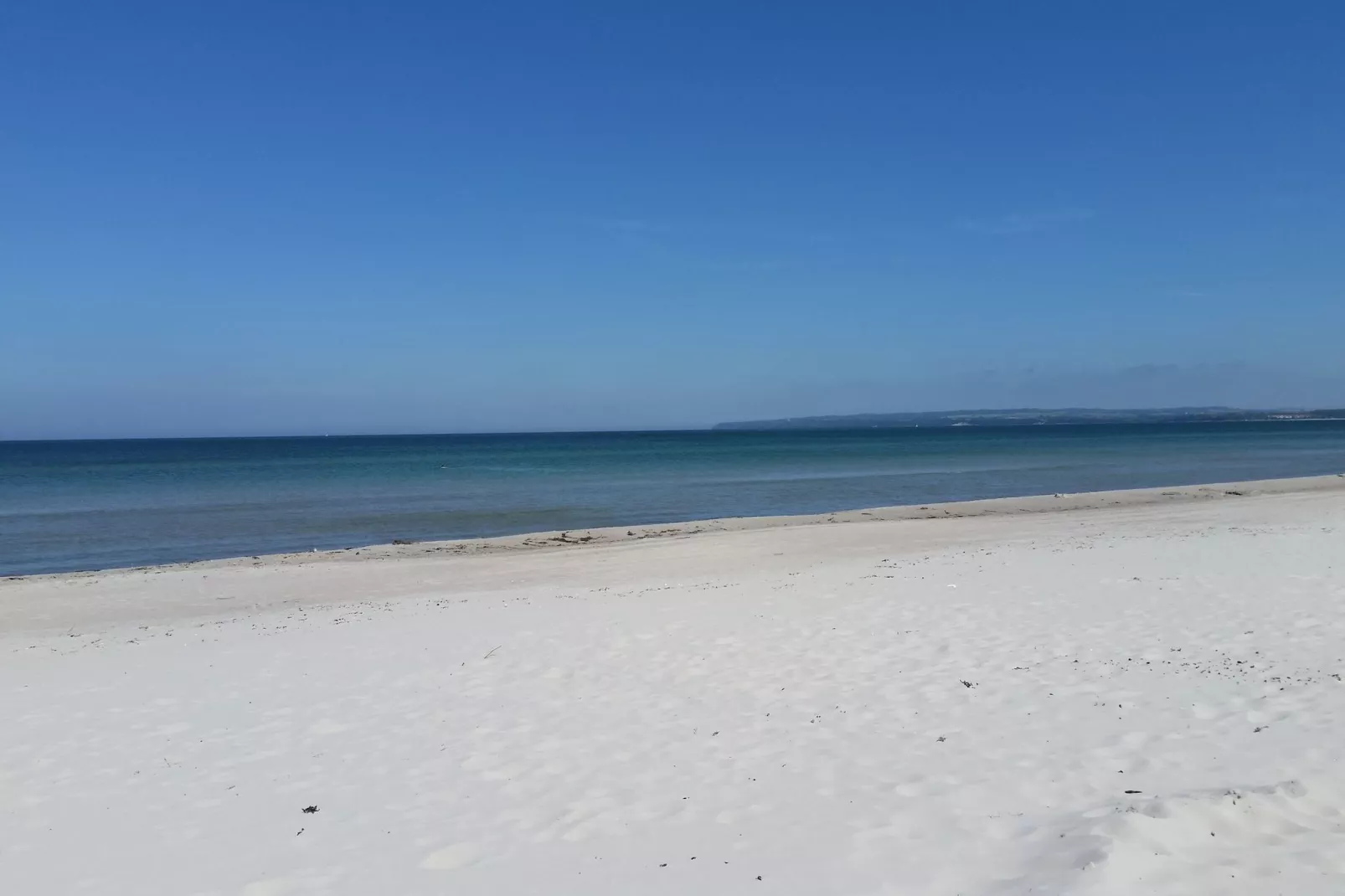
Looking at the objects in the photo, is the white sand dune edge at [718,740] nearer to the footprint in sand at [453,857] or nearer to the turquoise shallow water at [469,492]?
the footprint in sand at [453,857]

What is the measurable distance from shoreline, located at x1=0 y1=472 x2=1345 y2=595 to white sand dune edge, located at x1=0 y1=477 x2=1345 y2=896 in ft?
23.0

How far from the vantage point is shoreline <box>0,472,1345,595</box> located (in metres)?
20.2

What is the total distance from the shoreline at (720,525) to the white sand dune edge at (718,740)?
23.0ft

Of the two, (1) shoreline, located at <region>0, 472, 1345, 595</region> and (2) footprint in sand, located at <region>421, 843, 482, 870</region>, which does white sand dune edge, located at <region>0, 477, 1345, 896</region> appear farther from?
(1) shoreline, located at <region>0, 472, 1345, 595</region>

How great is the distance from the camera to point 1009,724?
643 cm

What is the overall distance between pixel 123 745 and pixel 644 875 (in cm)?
487

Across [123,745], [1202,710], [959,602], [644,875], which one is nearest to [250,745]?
[123,745]

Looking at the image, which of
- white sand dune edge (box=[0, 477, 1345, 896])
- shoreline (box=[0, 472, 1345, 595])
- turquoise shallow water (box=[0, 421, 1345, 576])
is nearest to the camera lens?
white sand dune edge (box=[0, 477, 1345, 896])

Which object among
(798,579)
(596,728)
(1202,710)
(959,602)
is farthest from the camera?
(798,579)

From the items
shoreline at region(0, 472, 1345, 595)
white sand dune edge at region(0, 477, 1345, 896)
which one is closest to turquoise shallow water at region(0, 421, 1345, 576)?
shoreline at region(0, 472, 1345, 595)

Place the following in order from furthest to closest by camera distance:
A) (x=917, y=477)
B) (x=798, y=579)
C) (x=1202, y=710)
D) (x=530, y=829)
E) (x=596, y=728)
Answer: (x=917, y=477), (x=798, y=579), (x=596, y=728), (x=1202, y=710), (x=530, y=829)

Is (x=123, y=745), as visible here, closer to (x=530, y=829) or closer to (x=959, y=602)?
(x=530, y=829)

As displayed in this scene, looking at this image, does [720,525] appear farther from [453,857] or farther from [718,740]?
[453,857]

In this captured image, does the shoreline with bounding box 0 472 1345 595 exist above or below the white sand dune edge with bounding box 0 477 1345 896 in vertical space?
below
